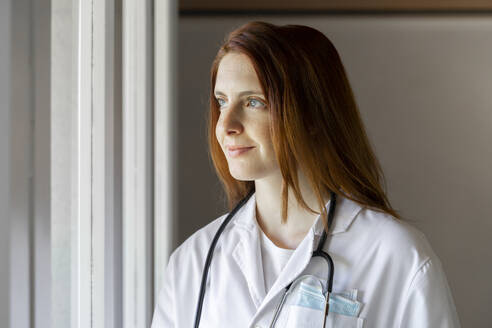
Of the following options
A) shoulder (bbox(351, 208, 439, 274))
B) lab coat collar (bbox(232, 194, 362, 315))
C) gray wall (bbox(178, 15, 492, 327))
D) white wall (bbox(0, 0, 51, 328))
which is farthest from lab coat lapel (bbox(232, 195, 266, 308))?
gray wall (bbox(178, 15, 492, 327))

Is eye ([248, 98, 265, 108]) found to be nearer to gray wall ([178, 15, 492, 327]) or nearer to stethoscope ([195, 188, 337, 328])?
stethoscope ([195, 188, 337, 328])

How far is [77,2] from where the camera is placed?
3.21 feet

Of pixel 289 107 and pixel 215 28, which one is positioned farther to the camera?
pixel 215 28

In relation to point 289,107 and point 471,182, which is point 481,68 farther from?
point 289,107

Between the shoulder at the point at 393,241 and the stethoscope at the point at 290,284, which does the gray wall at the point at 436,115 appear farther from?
the shoulder at the point at 393,241

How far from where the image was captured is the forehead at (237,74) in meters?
0.96

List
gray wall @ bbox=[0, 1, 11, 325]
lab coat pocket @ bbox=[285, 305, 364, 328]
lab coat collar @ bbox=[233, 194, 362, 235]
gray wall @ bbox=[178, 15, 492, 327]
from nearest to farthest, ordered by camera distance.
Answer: gray wall @ bbox=[0, 1, 11, 325]
lab coat pocket @ bbox=[285, 305, 364, 328]
lab coat collar @ bbox=[233, 194, 362, 235]
gray wall @ bbox=[178, 15, 492, 327]

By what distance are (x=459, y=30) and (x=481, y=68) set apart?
0.22 m

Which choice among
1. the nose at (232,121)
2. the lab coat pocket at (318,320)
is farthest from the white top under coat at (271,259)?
the nose at (232,121)

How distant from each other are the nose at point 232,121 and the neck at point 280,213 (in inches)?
5.3

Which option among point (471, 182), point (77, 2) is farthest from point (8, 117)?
point (471, 182)

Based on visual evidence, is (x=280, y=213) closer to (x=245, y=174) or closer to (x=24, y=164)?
(x=245, y=174)

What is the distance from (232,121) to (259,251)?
0.92 feet

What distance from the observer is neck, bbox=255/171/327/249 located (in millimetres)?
1035
